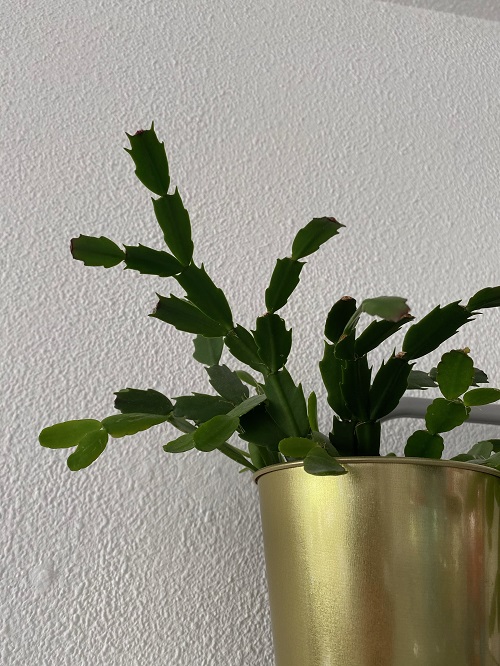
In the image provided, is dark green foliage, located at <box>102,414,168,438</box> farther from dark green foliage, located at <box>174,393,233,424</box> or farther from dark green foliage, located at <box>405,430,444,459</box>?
dark green foliage, located at <box>405,430,444,459</box>

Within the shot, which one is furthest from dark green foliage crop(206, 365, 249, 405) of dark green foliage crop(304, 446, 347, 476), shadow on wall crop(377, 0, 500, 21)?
shadow on wall crop(377, 0, 500, 21)

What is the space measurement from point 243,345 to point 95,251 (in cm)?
13

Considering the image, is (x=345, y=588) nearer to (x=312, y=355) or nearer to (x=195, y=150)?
(x=312, y=355)

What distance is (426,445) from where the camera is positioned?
55cm

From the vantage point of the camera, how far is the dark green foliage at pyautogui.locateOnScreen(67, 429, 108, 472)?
52 centimetres

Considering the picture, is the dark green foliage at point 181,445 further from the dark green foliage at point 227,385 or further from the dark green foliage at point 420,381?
the dark green foliage at point 420,381

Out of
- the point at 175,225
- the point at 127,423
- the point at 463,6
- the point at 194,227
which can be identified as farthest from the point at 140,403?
the point at 463,6

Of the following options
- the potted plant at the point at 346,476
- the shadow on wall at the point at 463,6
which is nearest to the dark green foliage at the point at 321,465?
the potted plant at the point at 346,476

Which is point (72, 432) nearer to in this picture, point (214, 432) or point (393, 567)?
point (214, 432)

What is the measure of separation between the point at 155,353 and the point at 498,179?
1.68ft

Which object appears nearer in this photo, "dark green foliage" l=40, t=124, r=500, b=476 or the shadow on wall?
"dark green foliage" l=40, t=124, r=500, b=476

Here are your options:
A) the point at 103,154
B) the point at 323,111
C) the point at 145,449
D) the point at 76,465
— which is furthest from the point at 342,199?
the point at 76,465

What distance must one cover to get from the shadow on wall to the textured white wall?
0.04 feet

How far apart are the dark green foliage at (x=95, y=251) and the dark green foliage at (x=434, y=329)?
0.73ft
